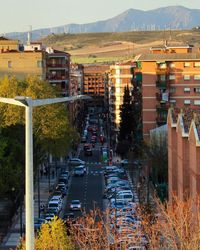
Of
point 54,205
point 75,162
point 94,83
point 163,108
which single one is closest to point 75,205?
point 54,205

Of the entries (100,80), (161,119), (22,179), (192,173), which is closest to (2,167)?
(22,179)

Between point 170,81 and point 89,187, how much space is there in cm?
1378

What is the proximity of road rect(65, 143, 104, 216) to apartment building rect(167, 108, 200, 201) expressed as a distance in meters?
7.31

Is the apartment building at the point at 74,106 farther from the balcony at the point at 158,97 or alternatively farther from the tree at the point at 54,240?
the tree at the point at 54,240

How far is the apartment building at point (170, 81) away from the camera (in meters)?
61.4

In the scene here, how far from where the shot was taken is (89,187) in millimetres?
51688

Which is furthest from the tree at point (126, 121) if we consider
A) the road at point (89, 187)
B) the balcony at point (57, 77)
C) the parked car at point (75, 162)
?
the balcony at point (57, 77)

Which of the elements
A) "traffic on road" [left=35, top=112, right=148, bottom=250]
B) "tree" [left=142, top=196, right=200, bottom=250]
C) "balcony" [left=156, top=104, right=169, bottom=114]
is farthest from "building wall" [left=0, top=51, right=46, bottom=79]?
"tree" [left=142, top=196, right=200, bottom=250]

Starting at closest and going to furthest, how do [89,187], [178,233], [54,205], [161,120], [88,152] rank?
[178,233], [54,205], [89,187], [161,120], [88,152]

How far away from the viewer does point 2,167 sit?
40.3m

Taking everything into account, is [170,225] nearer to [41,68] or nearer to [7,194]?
[7,194]

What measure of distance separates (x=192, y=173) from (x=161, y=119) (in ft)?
108

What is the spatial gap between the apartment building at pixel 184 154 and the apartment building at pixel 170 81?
25045mm

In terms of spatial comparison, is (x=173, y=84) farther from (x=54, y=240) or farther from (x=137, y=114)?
(x=54, y=240)
